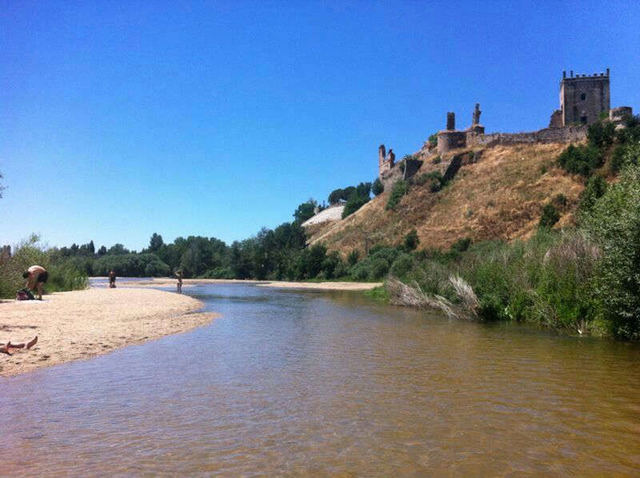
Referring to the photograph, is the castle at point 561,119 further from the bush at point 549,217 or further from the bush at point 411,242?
the bush at point 549,217

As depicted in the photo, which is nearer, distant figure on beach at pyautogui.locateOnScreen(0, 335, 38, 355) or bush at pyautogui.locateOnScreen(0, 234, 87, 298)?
distant figure on beach at pyautogui.locateOnScreen(0, 335, 38, 355)

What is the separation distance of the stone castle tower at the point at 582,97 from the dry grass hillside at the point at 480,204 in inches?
958

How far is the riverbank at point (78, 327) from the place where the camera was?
10.8 metres

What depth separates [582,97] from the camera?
294 ft

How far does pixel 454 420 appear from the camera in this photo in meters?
7.03

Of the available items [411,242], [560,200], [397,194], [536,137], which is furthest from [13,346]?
[536,137]

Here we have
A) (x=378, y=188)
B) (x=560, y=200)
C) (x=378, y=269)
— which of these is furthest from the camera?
(x=378, y=188)

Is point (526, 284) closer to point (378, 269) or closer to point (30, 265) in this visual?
point (30, 265)

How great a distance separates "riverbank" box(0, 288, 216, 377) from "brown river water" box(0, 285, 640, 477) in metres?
0.85

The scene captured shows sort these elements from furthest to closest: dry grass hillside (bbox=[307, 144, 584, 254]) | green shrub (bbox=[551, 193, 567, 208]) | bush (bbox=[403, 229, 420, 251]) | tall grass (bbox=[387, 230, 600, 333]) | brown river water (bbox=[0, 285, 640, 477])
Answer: bush (bbox=[403, 229, 420, 251]), dry grass hillside (bbox=[307, 144, 584, 254]), green shrub (bbox=[551, 193, 567, 208]), tall grass (bbox=[387, 230, 600, 333]), brown river water (bbox=[0, 285, 640, 477])

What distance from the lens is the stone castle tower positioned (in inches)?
3506

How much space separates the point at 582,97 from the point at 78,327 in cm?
9848

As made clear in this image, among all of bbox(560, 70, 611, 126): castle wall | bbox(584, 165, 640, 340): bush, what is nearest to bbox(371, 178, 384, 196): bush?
bbox(560, 70, 611, 126): castle wall

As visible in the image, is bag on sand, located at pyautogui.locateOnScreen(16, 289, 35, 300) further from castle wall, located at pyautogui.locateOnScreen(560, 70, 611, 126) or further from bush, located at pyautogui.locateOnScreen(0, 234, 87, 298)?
castle wall, located at pyautogui.locateOnScreen(560, 70, 611, 126)
